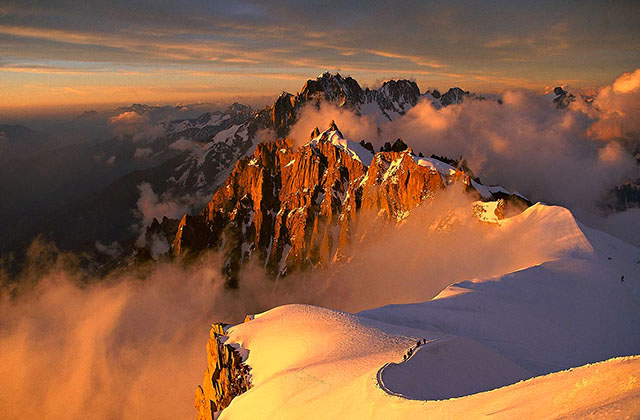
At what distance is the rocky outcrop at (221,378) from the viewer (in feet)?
141

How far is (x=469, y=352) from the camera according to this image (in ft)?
101

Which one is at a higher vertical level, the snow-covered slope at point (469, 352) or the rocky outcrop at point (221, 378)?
the snow-covered slope at point (469, 352)

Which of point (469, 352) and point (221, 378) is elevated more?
point (469, 352)

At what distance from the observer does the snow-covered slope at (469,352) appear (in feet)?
50.9

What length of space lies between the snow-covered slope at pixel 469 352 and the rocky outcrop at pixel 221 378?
144cm

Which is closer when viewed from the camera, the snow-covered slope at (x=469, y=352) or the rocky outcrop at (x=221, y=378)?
the snow-covered slope at (x=469, y=352)

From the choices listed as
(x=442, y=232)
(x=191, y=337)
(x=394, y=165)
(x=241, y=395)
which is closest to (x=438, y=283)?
(x=442, y=232)

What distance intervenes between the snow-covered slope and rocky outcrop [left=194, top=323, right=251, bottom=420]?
4.71ft

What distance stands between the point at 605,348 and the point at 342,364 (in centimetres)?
3133

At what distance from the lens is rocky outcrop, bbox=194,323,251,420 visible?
141ft

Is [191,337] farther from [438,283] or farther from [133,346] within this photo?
[438,283]

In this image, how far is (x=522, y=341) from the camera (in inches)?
1534

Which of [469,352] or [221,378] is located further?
[221,378]

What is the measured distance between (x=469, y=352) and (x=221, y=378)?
109ft
